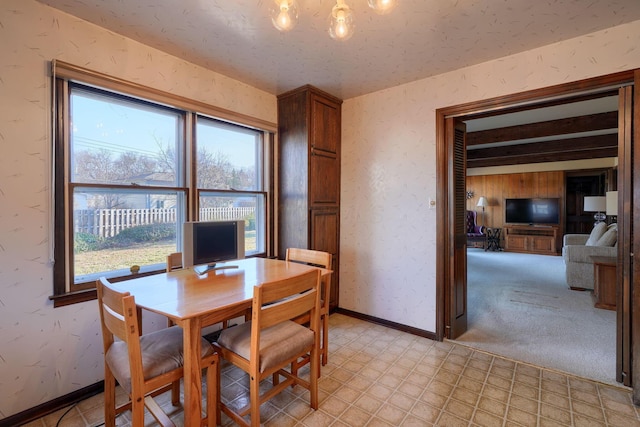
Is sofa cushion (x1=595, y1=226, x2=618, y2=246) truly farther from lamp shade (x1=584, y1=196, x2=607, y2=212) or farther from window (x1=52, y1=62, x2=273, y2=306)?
window (x1=52, y1=62, x2=273, y2=306)

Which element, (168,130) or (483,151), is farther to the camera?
(483,151)

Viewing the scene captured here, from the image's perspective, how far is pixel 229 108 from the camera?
110 inches

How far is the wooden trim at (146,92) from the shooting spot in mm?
1835

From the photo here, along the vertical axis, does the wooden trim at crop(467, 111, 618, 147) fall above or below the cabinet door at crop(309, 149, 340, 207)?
above

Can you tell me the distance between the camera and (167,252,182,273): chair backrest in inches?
84.8

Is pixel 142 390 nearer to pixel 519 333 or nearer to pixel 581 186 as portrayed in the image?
pixel 519 333

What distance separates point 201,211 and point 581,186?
931 cm

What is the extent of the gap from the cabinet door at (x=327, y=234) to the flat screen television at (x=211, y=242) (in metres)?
0.96

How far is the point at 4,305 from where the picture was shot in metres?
1.66

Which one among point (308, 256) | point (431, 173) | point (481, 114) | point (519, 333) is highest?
point (481, 114)

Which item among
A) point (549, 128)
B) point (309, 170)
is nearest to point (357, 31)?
point (309, 170)

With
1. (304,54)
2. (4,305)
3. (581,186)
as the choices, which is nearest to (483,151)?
(581,186)

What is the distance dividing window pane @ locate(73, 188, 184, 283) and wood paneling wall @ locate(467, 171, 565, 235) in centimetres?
845

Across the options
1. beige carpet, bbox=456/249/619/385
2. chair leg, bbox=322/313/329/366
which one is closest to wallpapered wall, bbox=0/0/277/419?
chair leg, bbox=322/313/329/366
